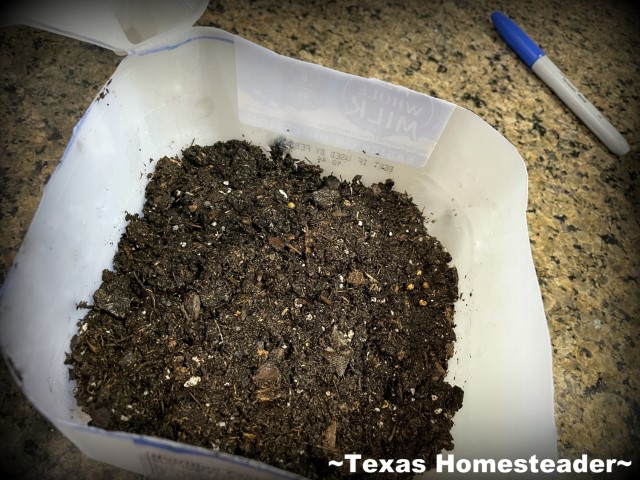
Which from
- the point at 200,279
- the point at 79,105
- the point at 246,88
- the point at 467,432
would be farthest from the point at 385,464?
the point at 79,105

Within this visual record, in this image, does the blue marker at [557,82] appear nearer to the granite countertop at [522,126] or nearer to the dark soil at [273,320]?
the granite countertop at [522,126]

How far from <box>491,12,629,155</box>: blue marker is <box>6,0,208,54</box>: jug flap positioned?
29.6 inches

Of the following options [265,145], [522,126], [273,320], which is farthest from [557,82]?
[273,320]

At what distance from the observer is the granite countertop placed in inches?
32.7

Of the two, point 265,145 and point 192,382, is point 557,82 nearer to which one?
point 265,145

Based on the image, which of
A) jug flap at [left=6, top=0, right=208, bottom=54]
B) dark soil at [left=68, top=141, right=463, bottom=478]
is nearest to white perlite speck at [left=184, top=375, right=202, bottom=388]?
dark soil at [left=68, top=141, right=463, bottom=478]

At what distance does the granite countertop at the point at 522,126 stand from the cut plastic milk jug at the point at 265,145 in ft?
0.52

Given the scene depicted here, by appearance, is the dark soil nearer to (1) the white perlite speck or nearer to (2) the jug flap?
(1) the white perlite speck

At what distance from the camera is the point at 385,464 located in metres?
0.72

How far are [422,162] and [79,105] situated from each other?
0.67 metres

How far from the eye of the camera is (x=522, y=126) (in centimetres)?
112

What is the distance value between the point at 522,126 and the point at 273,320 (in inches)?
29.1

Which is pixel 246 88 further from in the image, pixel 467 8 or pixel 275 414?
pixel 467 8

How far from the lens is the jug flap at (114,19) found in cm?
77
